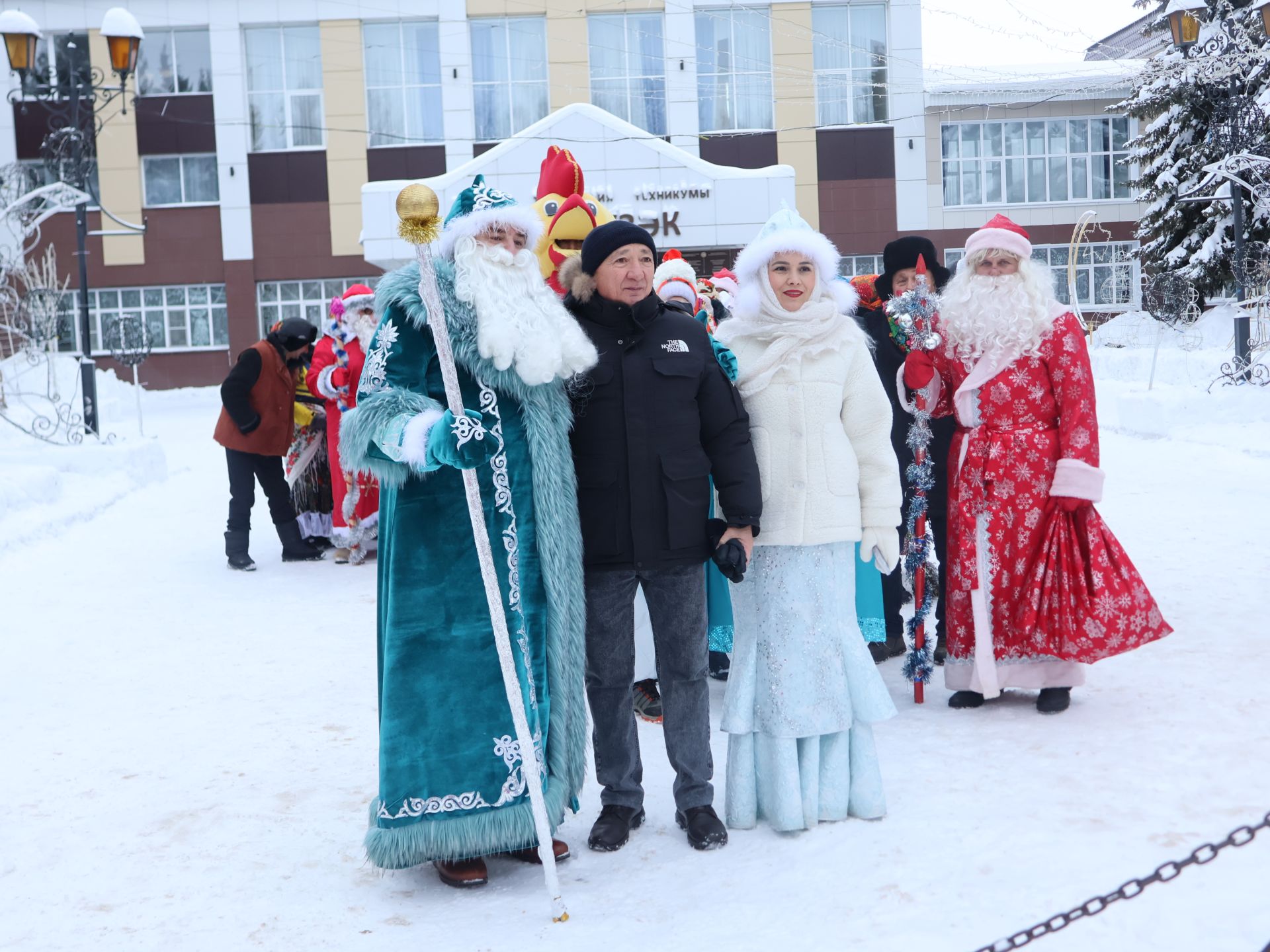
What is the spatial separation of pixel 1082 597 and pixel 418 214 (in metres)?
2.85

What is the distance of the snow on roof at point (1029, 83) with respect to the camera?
84.0 feet

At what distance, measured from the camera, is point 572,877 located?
10.6 ft

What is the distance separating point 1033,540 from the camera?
446 centimetres

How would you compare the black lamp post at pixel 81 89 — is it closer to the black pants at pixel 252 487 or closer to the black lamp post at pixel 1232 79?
the black pants at pixel 252 487

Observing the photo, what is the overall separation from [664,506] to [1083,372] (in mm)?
1925

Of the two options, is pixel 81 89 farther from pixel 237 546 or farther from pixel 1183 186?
pixel 1183 186

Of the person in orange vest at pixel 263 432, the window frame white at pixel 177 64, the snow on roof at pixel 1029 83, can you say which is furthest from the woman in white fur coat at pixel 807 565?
the window frame white at pixel 177 64

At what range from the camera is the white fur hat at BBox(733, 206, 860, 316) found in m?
3.59

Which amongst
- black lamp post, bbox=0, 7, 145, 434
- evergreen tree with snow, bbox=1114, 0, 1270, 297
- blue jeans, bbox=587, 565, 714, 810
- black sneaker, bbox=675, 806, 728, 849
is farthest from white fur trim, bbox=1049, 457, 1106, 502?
evergreen tree with snow, bbox=1114, 0, 1270, 297

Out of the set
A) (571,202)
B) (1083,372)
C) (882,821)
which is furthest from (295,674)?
(1083,372)

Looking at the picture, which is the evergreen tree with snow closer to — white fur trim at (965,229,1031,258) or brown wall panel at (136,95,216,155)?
white fur trim at (965,229,1031,258)

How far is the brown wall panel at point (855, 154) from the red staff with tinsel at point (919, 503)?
23.8m

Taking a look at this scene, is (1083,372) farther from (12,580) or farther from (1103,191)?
(1103,191)

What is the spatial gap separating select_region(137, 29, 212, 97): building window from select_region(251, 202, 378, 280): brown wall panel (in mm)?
3287
